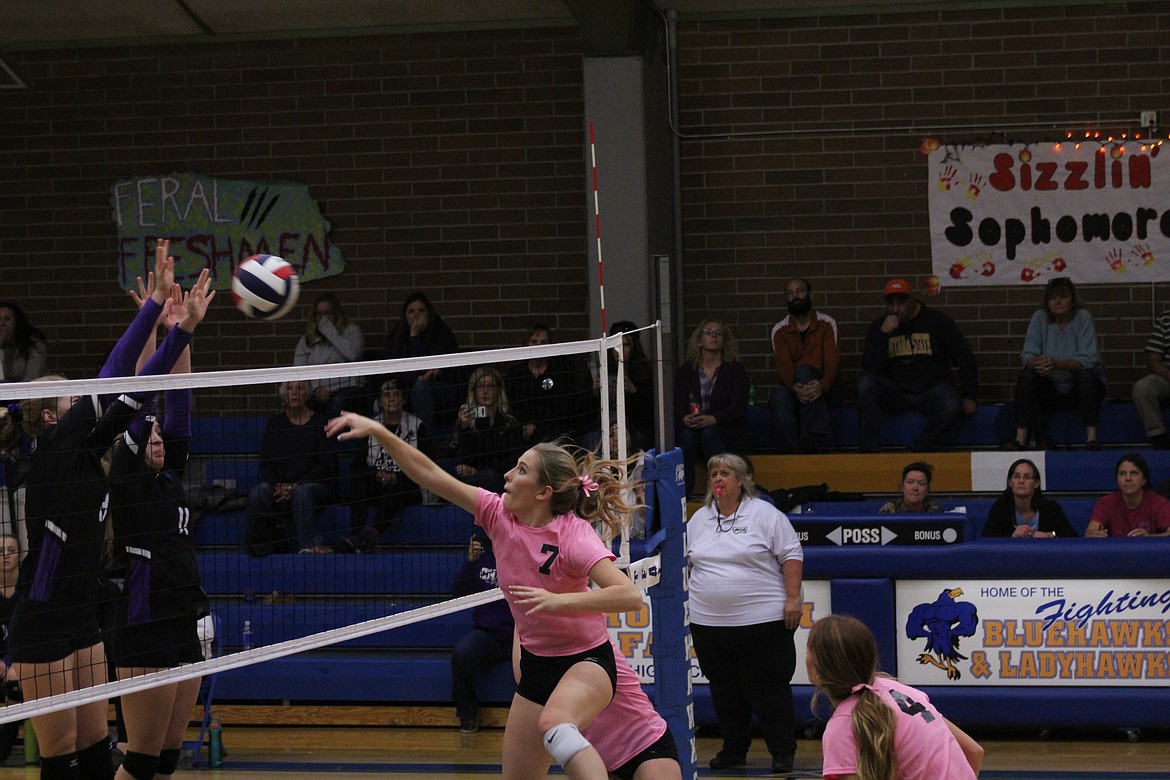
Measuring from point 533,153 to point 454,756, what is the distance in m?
5.99

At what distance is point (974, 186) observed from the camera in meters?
12.3

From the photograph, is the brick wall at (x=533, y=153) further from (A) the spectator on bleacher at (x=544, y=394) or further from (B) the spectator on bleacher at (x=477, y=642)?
(B) the spectator on bleacher at (x=477, y=642)

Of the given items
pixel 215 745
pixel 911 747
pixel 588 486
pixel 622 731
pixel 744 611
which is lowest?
pixel 215 745

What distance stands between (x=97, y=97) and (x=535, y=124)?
4.17m

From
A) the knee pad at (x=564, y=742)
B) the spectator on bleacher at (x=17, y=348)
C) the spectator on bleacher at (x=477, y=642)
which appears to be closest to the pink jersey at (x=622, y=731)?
the knee pad at (x=564, y=742)

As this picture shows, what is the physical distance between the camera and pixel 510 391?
35.9 feet

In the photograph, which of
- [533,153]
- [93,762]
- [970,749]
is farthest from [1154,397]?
[93,762]

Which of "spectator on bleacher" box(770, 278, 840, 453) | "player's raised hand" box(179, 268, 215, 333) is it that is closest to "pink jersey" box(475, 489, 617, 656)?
"player's raised hand" box(179, 268, 215, 333)

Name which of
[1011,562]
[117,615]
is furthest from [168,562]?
[1011,562]

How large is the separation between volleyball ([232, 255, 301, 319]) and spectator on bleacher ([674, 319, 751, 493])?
5.36 meters

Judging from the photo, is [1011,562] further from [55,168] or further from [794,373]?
[55,168]

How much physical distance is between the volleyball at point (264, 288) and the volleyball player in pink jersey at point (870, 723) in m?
2.79

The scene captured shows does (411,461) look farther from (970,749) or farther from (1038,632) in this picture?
(1038,632)

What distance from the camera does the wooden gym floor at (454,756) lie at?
808 cm
